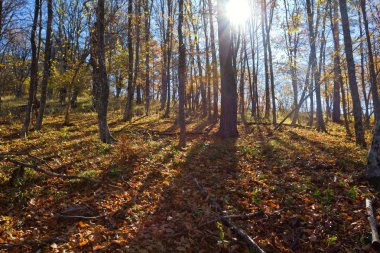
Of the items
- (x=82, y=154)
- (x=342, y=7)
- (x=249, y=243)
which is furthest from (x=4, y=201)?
(x=342, y=7)

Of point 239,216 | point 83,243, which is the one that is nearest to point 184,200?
point 239,216

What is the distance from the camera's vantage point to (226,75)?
1190 cm

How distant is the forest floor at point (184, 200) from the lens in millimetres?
4691

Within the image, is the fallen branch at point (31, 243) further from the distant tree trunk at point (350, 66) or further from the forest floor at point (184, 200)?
the distant tree trunk at point (350, 66)

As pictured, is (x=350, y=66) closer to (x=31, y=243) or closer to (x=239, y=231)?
(x=239, y=231)

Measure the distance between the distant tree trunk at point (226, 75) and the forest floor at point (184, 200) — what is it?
→ 2492 millimetres

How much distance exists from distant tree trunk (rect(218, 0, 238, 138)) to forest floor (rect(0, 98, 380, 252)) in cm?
249

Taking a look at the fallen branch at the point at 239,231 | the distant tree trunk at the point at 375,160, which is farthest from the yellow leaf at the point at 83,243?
the distant tree trunk at the point at 375,160

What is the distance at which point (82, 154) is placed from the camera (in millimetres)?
9062

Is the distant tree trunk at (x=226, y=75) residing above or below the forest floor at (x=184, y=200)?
above

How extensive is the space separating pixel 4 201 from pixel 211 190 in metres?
4.64

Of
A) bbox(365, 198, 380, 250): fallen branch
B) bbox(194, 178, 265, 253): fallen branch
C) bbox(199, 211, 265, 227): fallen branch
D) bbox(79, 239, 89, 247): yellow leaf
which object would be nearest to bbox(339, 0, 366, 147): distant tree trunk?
bbox(365, 198, 380, 250): fallen branch

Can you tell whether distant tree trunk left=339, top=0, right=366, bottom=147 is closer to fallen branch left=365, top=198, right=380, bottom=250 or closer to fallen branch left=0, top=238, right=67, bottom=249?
fallen branch left=365, top=198, right=380, bottom=250

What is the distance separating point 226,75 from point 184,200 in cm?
719
